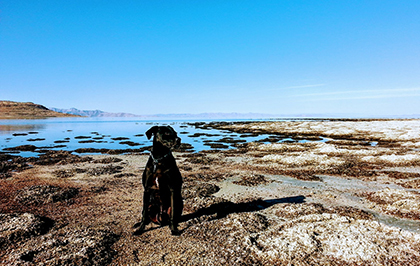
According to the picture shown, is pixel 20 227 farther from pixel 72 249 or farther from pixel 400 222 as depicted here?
pixel 400 222

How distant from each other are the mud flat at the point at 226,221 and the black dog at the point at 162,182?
0.52 meters

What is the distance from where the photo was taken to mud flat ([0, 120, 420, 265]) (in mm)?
6102

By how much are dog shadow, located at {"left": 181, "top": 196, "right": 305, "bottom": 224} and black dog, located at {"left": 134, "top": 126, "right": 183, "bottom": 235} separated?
1.25 meters

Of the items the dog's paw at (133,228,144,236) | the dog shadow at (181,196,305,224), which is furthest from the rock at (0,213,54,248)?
the dog shadow at (181,196,305,224)

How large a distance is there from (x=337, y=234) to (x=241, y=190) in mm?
6224

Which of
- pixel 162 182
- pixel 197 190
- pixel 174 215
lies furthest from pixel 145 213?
pixel 197 190

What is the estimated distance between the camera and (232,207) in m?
9.85

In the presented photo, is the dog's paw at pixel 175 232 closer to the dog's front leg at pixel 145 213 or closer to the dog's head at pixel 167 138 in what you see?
the dog's front leg at pixel 145 213

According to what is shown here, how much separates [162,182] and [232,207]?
165 inches

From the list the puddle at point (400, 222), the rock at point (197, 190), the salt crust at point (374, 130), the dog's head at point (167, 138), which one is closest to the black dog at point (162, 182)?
the dog's head at point (167, 138)

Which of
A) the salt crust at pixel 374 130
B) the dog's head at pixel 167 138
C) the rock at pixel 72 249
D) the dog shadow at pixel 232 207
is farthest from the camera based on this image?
the salt crust at pixel 374 130

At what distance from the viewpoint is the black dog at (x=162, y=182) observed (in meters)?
6.76

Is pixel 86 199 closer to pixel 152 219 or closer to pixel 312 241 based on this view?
pixel 152 219

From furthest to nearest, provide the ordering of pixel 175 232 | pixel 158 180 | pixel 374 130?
pixel 374 130
pixel 175 232
pixel 158 180
